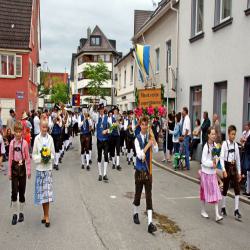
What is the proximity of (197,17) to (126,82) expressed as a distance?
20448 millimetres

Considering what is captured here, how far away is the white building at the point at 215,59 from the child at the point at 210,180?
14.7 ft

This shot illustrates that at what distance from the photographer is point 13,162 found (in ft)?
21.9

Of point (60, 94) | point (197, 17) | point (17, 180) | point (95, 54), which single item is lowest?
point (17, 180)

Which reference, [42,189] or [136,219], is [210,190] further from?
[42,189]

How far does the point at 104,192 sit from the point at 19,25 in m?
23.7

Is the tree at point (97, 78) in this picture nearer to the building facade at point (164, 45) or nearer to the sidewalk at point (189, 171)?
the building facade at point (164, 45)

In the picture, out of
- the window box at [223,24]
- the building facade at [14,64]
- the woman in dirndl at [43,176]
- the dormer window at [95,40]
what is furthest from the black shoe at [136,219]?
the dormer window at [95,40]

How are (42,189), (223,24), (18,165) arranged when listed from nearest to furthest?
(42,189), (18,165), (223,24)

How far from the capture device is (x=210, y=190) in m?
7.04

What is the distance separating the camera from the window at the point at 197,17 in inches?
594

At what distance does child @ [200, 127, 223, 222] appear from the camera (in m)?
7.02

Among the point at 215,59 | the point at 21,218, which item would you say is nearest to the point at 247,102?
the point at 215,59

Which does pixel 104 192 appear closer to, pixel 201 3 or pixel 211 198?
pixel 211 198

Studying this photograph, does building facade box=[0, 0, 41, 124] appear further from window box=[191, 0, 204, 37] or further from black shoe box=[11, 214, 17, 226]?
black shoe box=[11, 214, 17, 226]
